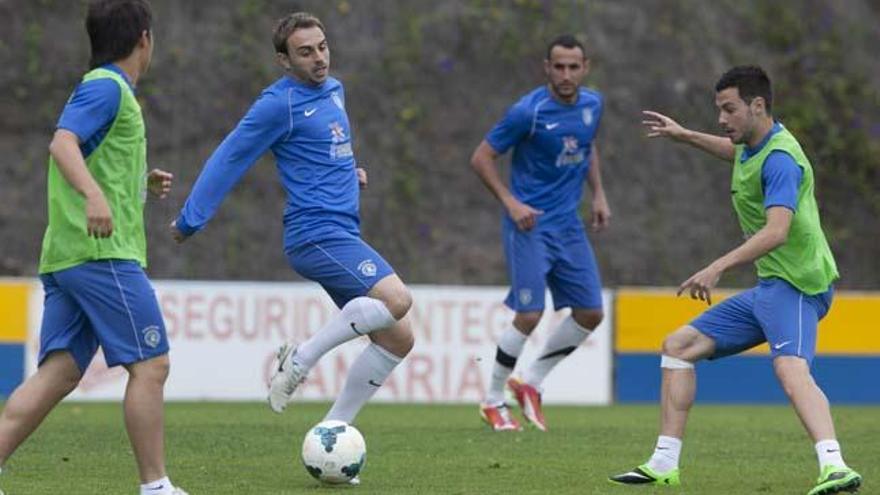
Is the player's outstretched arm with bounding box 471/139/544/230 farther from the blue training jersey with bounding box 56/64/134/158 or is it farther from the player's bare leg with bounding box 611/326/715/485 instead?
the blue training jersey with bounding box 56/64/134/158

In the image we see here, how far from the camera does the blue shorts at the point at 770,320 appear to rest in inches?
289

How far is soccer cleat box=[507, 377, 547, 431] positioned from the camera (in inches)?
441

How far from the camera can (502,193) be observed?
36.7ft

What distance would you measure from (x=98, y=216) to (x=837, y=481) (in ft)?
10.4

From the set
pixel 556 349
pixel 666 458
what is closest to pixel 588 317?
pixel 556 349

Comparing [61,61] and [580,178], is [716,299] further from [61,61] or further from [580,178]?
[61,61]

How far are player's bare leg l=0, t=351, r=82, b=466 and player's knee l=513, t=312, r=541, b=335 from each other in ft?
16.6

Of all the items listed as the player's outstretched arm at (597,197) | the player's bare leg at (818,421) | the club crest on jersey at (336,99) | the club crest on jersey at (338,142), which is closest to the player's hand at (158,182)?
the club crest on jersey at (338,142)

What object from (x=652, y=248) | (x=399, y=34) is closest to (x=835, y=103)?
(x=652, y=248)

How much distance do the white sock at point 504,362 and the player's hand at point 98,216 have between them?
5478 mm

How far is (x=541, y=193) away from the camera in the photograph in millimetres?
11398

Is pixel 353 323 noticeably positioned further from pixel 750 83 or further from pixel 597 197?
pixel 597 197

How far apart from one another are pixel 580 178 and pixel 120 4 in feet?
18.5

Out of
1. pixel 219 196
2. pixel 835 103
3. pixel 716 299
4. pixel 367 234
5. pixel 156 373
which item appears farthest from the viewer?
pixel 835 103
